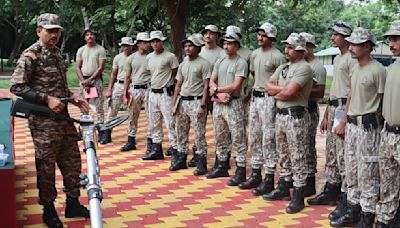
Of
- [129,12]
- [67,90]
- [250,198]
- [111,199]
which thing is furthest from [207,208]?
[129,12]

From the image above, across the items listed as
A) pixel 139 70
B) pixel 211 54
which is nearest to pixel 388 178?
pixel 211 54

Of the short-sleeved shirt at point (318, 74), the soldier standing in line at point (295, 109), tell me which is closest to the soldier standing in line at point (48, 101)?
the soldier standing in line at point (295, 109)

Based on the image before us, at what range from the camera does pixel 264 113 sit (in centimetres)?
564

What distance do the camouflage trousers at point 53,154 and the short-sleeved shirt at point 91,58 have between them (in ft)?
12.8

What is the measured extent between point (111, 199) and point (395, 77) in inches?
114

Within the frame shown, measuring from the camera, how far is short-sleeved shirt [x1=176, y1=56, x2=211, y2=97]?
6.45 m

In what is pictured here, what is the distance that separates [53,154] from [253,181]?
88.2 inches

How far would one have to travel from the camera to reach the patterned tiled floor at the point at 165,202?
4.82m

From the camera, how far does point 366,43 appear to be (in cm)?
433

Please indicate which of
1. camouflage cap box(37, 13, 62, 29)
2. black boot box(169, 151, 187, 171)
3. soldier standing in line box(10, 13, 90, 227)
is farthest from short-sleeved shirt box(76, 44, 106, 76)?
camouflage cap box(37, 13, 62, 29)

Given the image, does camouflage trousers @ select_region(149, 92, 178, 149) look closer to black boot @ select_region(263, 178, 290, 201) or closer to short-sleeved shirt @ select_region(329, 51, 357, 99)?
black boot @ select_region(263, 178, 290, 201)

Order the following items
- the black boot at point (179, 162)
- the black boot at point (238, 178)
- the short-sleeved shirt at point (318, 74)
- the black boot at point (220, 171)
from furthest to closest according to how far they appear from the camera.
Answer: the black boot at point (179, 162) < the black boot at point (220, 171) < the black boot at point (238, 178) < the short-sleeved shirt at point (318, 74)

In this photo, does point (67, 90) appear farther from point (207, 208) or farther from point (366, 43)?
point (366, 43)

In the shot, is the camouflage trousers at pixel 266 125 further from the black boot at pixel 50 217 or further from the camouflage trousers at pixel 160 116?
the black boot at pixel 50 217
